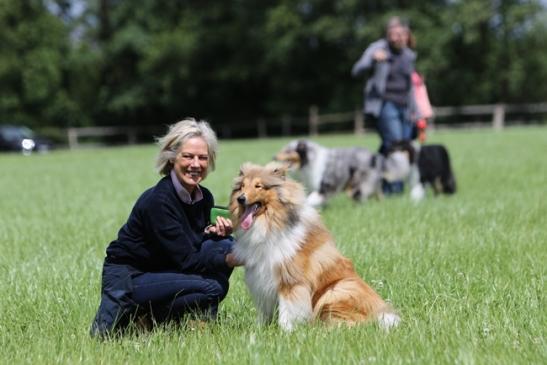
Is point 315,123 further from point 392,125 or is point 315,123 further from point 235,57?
point 392,125

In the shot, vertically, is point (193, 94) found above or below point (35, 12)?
below

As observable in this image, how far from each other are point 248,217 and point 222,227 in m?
0.29

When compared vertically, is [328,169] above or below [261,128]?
above

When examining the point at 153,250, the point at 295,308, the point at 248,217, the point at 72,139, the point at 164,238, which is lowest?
the point at 72,139

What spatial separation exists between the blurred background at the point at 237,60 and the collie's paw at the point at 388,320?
124 feet

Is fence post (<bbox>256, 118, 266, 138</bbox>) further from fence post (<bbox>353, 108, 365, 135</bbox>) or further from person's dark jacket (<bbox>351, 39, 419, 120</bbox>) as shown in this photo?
person's dark jacket (<bbox>351, 39, 419, 120</bbox>)

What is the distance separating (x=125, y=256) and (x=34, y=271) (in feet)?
6.55

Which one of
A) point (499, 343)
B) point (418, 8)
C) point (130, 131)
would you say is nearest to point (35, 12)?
point (130, 131)

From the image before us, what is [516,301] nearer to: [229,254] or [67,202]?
[229,254]

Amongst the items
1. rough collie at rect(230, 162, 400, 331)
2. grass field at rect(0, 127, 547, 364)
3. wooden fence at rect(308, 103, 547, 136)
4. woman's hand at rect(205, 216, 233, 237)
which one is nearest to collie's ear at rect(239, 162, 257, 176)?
rough collie at rect(230, 162, 400, 331)

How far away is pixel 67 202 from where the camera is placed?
1155 cm

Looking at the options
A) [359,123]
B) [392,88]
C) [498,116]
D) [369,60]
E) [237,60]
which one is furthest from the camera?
[237,60]

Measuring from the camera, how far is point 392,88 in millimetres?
10914

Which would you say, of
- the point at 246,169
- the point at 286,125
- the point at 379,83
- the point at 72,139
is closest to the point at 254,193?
the point at 246,169
